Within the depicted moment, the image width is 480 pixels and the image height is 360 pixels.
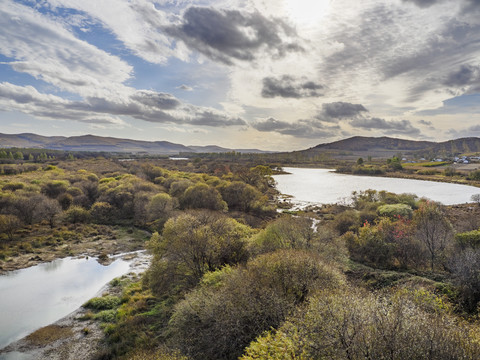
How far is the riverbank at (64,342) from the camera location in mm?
20078

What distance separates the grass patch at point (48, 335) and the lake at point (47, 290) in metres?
0.96

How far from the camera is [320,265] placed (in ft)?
61.4

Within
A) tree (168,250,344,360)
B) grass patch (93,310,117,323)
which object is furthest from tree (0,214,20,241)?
tree (168,250,344,360)

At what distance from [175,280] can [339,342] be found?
1943 cm

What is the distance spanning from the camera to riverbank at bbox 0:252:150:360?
20.1m

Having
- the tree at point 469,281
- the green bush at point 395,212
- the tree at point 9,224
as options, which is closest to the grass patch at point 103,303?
the tree at point 9,224

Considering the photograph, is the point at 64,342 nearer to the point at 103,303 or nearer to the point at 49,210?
the point at 103,303

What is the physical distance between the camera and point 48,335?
22.3 meters

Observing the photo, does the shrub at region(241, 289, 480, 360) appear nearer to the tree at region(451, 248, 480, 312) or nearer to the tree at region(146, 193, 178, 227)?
the tree at region(451, 248, 480, 312)

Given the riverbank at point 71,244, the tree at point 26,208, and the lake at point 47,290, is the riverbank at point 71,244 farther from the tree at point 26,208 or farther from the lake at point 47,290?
the tree at point 26,208

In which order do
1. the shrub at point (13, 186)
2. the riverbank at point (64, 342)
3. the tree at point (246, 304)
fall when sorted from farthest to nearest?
the shrub at point (13, 186)
the riverbank at point (64, 342)
the tree at point (246, 304)

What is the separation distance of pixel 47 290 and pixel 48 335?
983cm

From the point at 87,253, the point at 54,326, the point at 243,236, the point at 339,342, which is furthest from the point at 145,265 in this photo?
the point at 339,342

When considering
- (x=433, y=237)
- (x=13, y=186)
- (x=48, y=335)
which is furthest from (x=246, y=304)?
(x=13, y=186)
